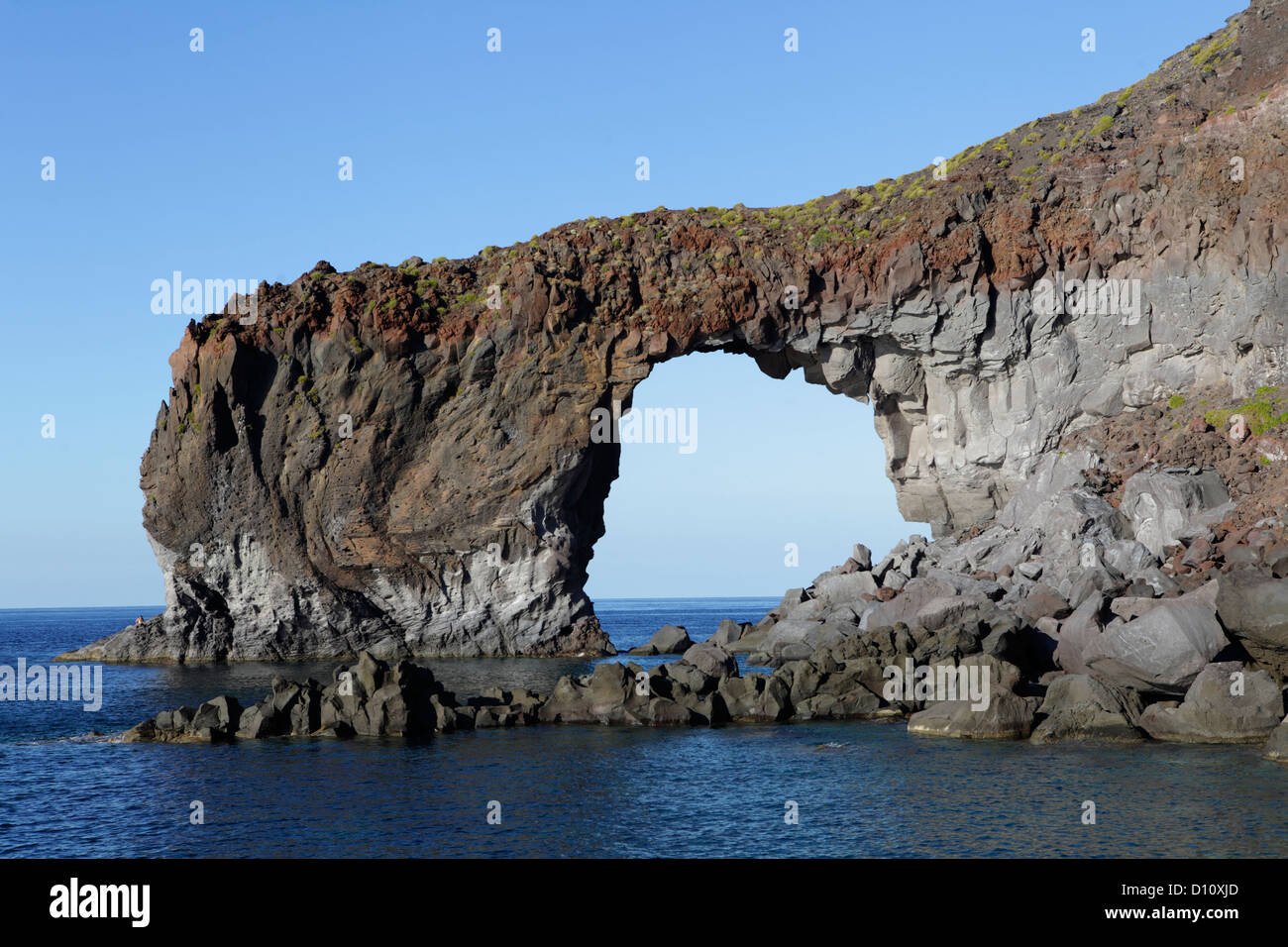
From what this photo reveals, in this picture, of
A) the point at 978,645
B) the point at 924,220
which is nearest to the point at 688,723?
the point at 978,645

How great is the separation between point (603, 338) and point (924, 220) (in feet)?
65.1

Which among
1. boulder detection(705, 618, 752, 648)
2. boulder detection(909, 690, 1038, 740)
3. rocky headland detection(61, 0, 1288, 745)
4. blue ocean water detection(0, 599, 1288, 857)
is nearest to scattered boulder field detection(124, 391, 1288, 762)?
boulder detection(909, 690, 1038, 740)

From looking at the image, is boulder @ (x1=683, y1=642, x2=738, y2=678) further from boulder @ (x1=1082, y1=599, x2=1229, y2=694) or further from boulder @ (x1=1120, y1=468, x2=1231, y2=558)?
boulder @ (x1=1120, y1=468, x2=1231, y2=558)

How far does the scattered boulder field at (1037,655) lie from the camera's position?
1305 inches

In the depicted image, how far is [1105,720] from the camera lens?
32.6 metres

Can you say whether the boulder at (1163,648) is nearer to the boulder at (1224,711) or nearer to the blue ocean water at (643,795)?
the boulder at (1224,711)

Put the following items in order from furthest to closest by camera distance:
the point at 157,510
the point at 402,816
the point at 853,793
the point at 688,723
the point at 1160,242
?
1. the point at 157,510
2. the point at 1160,242
3. the point at 688,723
4. the point at 853,793
5. the point at 402,816

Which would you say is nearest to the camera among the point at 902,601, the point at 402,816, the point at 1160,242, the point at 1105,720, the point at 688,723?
the point at 402,816

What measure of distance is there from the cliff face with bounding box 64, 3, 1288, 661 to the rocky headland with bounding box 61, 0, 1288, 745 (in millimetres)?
176

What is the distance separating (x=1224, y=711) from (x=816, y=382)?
42675mm

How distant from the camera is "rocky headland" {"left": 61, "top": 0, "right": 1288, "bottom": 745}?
5441 cm

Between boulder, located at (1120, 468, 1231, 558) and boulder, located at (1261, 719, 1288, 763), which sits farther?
boulder, located at (1120, 468, 1231, 558)

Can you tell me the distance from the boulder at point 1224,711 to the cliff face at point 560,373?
30107 mm

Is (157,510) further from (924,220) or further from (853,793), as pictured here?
(853,793)
